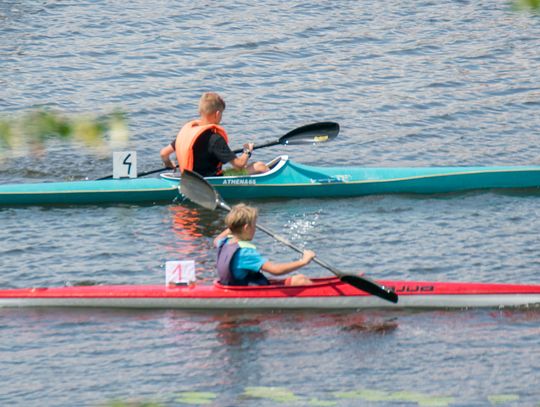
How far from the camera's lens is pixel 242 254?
320 inches

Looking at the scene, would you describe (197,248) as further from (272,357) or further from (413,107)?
(413,107)

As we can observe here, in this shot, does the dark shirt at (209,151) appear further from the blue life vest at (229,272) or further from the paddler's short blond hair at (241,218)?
the paddler's short blond hair at (241,218)

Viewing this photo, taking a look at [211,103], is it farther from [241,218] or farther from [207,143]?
[241,218]

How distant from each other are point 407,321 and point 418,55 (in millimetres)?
9419

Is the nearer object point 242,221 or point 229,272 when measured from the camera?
point 242,221

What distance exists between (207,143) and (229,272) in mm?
2977

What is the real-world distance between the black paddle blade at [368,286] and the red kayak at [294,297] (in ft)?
0.55

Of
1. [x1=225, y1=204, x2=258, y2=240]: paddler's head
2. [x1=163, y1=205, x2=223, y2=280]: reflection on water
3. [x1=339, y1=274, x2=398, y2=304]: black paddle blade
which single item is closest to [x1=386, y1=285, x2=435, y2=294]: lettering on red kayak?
[x1=339, y1=274, x2=398, y2=304]: black paddle blade

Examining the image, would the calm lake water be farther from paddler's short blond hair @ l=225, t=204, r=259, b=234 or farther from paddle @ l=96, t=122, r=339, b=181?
paddle @ l=96, t=122, r=339, b=181

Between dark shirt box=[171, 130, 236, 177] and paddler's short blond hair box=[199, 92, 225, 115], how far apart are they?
0.71 feet

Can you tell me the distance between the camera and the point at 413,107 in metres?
15.0

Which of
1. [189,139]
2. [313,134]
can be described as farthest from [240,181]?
[313,134]

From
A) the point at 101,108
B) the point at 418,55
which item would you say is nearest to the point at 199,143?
the point at 101,108

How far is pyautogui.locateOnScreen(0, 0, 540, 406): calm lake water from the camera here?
7508mm
